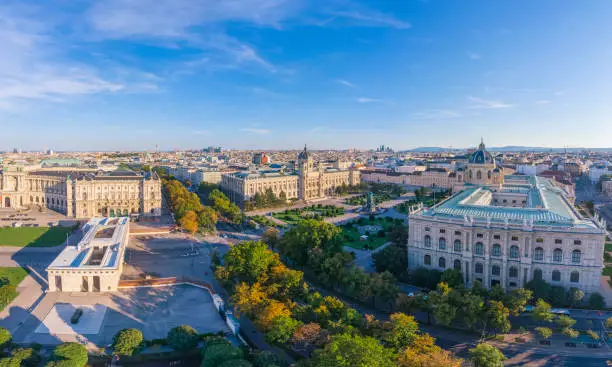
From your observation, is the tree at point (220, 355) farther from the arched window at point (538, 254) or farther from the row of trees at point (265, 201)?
the row of trees at point (265, 201)

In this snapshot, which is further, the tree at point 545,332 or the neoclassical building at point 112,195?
the neoclassical building at point 112,195

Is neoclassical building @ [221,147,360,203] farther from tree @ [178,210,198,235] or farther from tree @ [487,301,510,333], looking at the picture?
tree @ [487,301,510,333]

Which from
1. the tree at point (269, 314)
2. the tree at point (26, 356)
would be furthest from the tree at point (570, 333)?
the tree at point (26, 356)

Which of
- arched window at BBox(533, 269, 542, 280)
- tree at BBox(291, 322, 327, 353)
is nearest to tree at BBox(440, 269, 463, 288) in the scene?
arched window at BBox(533, 269, 542, 280)

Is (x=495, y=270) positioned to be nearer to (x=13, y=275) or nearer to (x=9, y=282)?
(x=9, y=282)

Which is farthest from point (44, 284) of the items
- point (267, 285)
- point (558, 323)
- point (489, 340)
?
point (558, 323)

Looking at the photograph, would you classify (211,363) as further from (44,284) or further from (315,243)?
(44,284)
